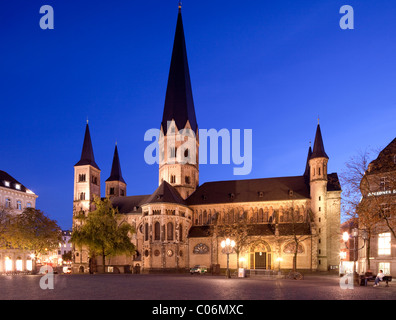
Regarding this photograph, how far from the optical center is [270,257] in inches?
3211

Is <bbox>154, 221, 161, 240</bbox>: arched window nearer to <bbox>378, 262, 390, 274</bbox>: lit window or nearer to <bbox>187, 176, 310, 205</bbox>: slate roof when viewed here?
<bbox>187, 176, 310, 205</bbox>: slate roof

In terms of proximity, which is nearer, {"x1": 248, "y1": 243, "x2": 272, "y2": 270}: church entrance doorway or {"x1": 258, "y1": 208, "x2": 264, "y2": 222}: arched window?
{"x1": 248, "y1": 243, "x2": 272, "y2": 270}: church entrance doorway

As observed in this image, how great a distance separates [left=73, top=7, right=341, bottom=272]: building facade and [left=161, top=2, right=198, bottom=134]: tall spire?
0.75 feet

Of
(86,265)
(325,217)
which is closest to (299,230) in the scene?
(325,217)

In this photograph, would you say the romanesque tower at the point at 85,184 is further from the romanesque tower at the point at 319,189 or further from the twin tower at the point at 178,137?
the romanesque tower at the point at 319,189

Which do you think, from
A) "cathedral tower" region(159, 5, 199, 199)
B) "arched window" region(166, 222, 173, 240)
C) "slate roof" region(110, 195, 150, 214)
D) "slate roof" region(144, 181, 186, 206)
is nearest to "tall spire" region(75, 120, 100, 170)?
"slate roof" region(110, 195, 150, 214)

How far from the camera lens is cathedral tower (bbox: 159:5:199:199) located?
96.9 m

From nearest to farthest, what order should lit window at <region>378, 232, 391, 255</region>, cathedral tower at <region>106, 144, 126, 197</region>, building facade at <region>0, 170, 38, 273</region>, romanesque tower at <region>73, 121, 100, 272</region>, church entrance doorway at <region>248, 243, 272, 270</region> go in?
lit window at <region>378, 232, 391, 255</region>, building facade at <region>0, 170, 38, 273</region>, church entrance doorway at <region>248, 243, 272, 270</region>, romanesque tower at <region>73, 121, 100, 272</region>, cathedral tower at <region>106, 144, 126, 197</region>

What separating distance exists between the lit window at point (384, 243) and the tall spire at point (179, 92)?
52.5 m

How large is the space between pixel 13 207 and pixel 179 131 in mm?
37415

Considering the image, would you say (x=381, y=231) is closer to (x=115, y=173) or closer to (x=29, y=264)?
(x=29, y=264)

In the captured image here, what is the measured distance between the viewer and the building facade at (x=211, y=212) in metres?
81.5

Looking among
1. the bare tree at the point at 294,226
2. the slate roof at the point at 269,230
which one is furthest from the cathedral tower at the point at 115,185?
the bare tree at the point at 294,226
